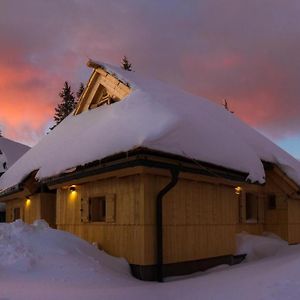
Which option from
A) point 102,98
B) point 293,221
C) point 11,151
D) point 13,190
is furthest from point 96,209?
point 11,151

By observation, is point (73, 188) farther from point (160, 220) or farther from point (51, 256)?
point (51, 256)

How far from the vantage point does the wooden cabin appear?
11117 mm

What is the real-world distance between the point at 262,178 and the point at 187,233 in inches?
138

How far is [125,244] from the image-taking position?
11531 millimetres

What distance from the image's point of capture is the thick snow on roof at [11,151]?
39.7 metres

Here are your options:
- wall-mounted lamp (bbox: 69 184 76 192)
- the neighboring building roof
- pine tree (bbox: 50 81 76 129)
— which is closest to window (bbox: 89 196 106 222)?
wall-mounted lamp (bbox: 69 184 76 192)

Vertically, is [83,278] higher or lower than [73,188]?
lower

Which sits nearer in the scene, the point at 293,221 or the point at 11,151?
the point at 293,221

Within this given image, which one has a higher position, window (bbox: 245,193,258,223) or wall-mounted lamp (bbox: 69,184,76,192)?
wall-mounted lamp (bbox: 69,184,76,192)

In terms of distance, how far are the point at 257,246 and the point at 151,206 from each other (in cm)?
606

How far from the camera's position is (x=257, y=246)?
15812mm

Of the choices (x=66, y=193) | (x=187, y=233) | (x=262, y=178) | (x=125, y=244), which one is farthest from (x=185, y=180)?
(x=66, y=193)

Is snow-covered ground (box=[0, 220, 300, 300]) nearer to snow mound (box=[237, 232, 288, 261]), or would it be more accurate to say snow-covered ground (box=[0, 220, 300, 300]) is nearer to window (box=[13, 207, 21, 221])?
snow mound (box=[237, 232, 288, 261])

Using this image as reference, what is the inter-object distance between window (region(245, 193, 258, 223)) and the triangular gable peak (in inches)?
253
